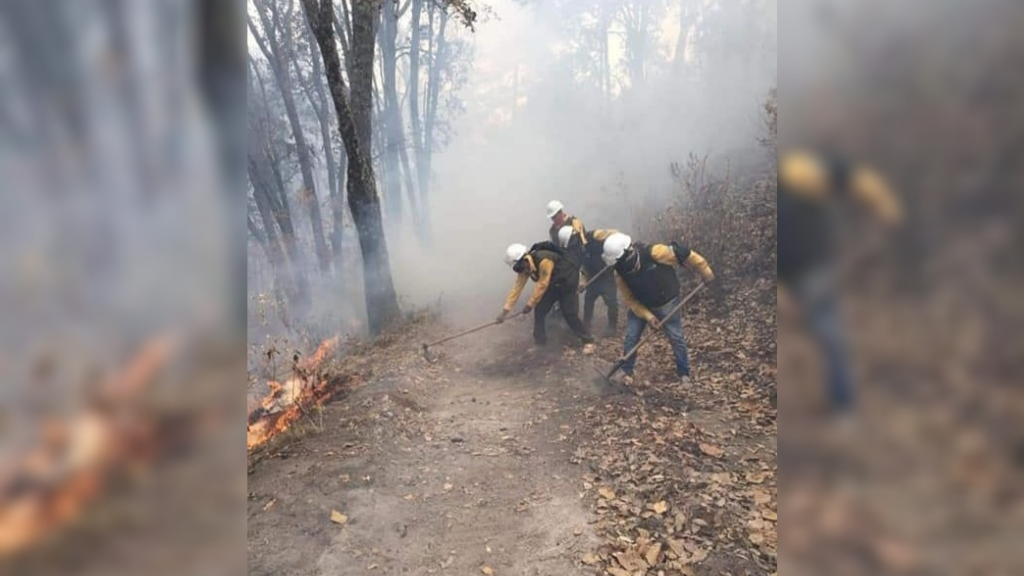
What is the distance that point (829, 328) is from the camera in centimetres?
65

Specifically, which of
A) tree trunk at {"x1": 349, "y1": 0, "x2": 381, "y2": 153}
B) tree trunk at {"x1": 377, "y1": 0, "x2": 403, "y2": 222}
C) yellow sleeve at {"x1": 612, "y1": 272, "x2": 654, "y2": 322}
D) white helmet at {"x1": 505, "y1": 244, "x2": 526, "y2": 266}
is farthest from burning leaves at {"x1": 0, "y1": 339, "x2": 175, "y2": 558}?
tree trunk at {"x1": 377, "y1": 0, "x2": 403, "y2": 222}

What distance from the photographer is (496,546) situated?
147 inches

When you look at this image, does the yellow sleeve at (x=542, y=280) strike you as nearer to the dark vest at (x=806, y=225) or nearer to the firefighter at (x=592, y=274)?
the firefighter at (x=592, y=274)

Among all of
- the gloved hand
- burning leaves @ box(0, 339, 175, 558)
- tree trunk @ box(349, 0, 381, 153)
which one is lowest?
the gloved hand

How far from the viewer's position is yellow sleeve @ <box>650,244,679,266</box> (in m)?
6.09

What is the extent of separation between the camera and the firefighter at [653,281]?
613 cm

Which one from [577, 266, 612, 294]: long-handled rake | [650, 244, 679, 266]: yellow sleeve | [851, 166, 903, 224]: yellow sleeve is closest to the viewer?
[851, 166, 903, 224]: yellow sleeve

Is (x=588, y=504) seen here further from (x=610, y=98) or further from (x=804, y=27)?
(x=610, y=98)

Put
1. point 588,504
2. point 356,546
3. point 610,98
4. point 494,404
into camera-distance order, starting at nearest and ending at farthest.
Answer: point 356,546
point 588,504
point 494,404
point 610,98

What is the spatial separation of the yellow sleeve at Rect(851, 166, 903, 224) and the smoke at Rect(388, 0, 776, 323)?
33.2ft

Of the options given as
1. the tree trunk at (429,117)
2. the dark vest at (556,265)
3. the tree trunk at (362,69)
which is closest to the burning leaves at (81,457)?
the dark vest at (556,265)

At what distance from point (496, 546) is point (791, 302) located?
11.5 feet

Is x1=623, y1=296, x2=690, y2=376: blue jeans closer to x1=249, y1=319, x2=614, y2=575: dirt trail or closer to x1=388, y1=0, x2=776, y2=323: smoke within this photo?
x1=249, y1=319, x2=614, y2=575: dirt trail

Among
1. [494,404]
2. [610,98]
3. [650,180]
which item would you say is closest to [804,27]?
[494,404]
